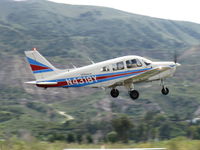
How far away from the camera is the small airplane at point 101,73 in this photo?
86.5 feet

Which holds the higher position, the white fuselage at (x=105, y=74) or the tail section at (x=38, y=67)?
the tail section at (x=38, y=67)

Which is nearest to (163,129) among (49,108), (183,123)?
(183,123)

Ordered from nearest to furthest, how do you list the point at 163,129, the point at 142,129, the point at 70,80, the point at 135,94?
the point at 70,80, the point at 135,94, the point at 142,129, the point at 163,129

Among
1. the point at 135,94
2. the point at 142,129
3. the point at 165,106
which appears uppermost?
the point at 165,106

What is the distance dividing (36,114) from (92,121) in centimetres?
3883

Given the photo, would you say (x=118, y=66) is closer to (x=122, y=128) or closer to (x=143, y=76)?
(x=143, y=76)

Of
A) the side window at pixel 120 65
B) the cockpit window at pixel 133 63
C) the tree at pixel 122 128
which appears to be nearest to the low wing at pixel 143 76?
the cockpit window at pixel 133 63

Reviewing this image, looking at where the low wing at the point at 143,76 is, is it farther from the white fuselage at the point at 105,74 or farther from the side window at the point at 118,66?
the side window at the point at 118,66

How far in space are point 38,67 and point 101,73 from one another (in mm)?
4602

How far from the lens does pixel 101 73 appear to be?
86.7ft

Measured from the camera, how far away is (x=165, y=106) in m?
192

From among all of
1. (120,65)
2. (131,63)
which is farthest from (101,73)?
(131,63)

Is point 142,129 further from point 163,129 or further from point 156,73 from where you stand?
point 156,73

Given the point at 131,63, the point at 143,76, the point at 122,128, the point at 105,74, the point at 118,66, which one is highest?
the point at 122,128
